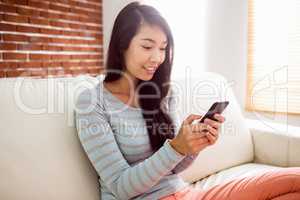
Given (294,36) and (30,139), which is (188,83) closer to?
(30,139)

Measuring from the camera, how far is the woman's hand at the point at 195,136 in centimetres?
101

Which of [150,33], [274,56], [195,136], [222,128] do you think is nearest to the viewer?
[195,136]

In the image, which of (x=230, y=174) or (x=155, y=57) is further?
(x=230, y=174)

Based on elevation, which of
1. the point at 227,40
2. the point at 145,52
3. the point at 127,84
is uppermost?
the point at 227,40

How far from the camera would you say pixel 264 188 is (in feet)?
3.36

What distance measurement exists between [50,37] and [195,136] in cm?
168

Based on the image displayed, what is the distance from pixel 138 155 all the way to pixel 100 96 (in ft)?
0.70

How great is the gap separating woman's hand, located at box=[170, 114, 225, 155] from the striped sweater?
2 cm

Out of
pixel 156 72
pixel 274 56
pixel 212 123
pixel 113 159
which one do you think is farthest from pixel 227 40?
pixel 113 159

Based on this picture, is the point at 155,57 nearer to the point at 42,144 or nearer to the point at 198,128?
the point at 198,128

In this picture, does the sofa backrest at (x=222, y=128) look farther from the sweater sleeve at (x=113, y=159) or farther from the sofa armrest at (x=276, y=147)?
the sweater sleeve at (x=113, y=159)

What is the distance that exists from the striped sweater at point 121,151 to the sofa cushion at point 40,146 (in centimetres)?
5

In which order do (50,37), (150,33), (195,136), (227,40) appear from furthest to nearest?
(227,40) < (50,37) < (150,33) < (195,136)

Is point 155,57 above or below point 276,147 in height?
above
